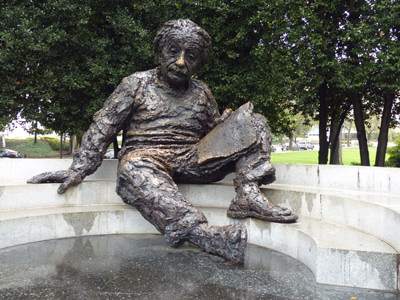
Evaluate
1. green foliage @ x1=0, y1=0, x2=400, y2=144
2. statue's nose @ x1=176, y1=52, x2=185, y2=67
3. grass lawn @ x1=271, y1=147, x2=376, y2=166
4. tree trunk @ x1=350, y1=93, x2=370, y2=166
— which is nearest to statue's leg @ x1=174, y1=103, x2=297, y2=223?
statue's nose @ x1=176, y1=52, x2=185, y2=67

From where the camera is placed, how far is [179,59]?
423 centimetres

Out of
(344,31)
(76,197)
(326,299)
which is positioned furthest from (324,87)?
(326,299)

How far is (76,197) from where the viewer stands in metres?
4.66

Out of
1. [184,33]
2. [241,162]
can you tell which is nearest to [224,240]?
[241,162]

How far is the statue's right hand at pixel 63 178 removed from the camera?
4.33 metres

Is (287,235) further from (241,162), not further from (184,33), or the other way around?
(184,33)

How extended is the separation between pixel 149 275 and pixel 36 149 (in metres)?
29.0

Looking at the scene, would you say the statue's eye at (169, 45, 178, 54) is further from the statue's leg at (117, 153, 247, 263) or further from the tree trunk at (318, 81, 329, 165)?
the tree trunk at (318, 81, 329, 165)

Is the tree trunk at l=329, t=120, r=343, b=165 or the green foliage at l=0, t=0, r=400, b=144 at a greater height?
the green foliage at l=0, t=0, r=400, b=144

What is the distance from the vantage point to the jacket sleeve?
14.3 ft

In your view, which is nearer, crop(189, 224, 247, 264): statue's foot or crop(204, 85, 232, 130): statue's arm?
crop(189, 224, 247, 264): statue's foot

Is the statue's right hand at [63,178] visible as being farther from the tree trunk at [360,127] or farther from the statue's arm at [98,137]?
the tree trunk at [360,127]

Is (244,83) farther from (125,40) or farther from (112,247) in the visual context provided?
(112,247)

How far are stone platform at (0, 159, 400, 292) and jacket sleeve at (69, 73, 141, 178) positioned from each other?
46 centimetres
